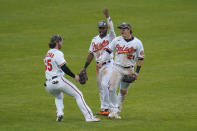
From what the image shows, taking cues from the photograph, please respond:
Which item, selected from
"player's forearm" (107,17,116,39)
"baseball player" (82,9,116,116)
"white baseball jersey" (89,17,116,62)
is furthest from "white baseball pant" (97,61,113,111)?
"player's forearm" (107,17,116,39)

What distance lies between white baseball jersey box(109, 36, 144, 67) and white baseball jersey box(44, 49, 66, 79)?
4.85ft

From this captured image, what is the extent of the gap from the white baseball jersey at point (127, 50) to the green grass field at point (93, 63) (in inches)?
52.6

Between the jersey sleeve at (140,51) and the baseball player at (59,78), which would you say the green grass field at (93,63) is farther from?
the jersey sleeve at (140,51)

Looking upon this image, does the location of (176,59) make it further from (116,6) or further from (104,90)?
(116,6)

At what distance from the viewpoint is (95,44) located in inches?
453

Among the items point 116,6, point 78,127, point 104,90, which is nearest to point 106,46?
point 104,90

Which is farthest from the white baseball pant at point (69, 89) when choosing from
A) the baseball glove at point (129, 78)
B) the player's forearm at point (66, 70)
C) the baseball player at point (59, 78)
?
the baseball glove at point (129, 78)

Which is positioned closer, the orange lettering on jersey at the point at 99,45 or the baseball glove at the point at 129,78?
the baseball glove at the point at 129,78

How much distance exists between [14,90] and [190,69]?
661cm

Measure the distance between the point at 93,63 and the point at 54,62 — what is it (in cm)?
861

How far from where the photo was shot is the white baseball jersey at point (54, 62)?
32.1 ft

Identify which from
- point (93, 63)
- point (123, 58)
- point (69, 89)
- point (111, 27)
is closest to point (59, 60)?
point (69, 89)

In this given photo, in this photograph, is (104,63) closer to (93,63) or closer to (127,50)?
(127,50)

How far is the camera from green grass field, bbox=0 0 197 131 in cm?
1047
